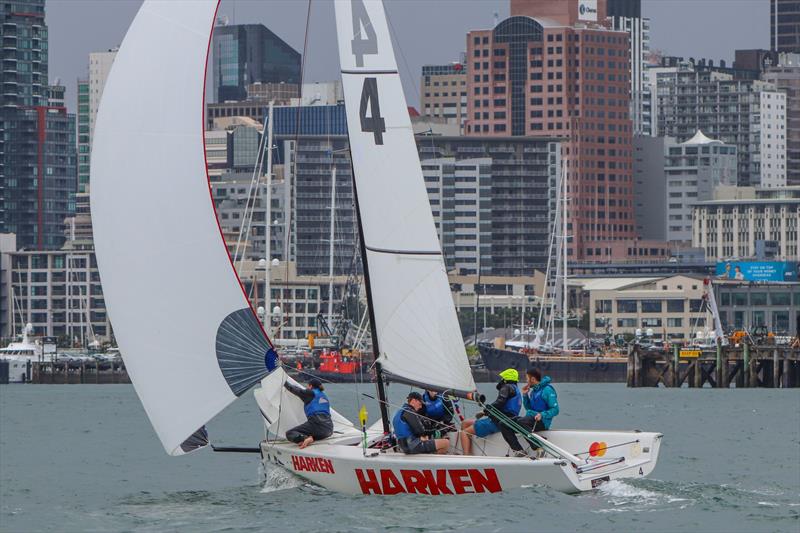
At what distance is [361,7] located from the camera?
1045 inches

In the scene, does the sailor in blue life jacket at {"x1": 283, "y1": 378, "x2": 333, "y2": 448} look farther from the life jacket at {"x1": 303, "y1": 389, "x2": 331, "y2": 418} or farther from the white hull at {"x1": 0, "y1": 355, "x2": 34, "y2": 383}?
the white hull at {"x1": 0, "y1": 355, "x2": 34, "y2": 383}

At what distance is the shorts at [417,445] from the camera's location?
25.6 m

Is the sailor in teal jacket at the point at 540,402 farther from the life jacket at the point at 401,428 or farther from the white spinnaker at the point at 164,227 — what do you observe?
the white spinnaker at the point at 164,227

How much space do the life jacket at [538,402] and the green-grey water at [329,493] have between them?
59.6 inches

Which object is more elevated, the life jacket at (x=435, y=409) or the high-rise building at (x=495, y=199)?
the high-rise building at (x=495, y=199)

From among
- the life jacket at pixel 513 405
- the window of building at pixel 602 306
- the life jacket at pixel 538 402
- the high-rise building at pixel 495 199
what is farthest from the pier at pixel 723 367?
the high-rise building at pixel 495 199

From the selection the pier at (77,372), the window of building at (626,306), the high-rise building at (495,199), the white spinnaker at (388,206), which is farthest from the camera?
the high-rise building at (495,199)

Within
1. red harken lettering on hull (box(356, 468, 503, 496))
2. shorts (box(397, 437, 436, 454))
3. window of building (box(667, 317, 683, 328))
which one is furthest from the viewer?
window of building (box(667, 317, 683, 328))

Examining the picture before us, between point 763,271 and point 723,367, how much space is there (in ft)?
212

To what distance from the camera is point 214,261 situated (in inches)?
1049

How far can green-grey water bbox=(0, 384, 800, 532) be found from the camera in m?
24.3

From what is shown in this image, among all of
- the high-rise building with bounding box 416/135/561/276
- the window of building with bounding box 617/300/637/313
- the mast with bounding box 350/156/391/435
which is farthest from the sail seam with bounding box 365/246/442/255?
the high-rise building with bounding box 416/135/561/276

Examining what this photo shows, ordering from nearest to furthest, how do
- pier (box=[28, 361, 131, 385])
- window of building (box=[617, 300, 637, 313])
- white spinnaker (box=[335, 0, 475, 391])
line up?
white spinnaker (box=[335, 0, 475, 391]) → pier (box=[28, 361, 131, 385]) → window of building (box=[617, 300, 637, 313])

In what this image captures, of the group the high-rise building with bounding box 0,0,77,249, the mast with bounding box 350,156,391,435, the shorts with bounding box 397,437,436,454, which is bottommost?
the shorts with bounding box 397,437,436,454
